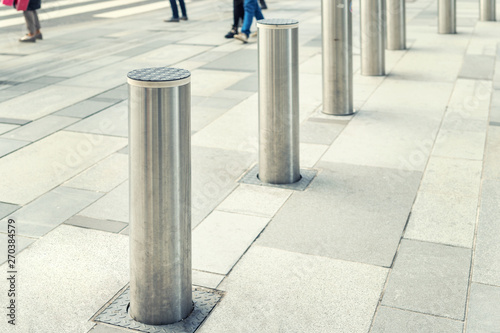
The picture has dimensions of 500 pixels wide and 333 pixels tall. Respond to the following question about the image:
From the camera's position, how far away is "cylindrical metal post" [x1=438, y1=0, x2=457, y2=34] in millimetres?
11945

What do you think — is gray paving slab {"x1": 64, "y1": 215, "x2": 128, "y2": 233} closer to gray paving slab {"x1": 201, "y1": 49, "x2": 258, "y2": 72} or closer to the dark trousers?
gray paving slab {"x1": 201, "y1": 49, "x2": 258, "y2": 72}

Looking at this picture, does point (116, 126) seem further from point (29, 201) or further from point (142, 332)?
point (142, 332)

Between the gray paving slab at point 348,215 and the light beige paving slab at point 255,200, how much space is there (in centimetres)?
8

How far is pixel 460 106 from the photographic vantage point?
7383 mm

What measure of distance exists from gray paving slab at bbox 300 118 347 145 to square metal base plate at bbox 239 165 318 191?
843 millimetres

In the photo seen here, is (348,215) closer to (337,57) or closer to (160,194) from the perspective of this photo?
(160,194)

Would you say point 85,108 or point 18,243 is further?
point 85,108

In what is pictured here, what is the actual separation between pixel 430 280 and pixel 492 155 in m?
2.49

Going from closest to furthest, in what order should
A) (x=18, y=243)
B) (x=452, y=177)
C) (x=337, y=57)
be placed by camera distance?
(x=18, y=243) < (x=452, y=177) < (x=337, y=57)

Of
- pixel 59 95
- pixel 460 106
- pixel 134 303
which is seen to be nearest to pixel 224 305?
pixel 134 303

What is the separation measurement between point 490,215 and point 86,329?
8.96 ft

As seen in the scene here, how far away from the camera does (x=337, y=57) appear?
6.84m

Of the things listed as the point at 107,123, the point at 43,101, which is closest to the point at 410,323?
the point at 107,123

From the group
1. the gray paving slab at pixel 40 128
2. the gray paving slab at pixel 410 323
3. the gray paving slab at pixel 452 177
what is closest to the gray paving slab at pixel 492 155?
the gray paving slab at pixel 452 177
